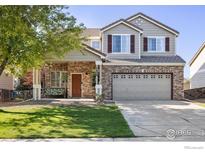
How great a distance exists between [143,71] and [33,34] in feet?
34.4

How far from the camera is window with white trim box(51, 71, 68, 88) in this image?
92.8 feet

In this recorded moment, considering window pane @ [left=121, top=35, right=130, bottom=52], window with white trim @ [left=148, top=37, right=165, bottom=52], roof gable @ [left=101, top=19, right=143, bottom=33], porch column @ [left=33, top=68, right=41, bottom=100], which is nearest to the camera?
porch column @ [left=33, top=68, right=41, bottom=100]

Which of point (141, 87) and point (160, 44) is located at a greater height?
point (160, 44)

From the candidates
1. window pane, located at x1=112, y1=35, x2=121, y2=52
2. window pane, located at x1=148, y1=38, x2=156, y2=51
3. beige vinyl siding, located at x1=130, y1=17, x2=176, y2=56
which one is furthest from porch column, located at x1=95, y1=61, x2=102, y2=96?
window pane, located at x1=148, y1=38, x2=156, y2=51

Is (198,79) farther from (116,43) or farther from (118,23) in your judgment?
(118,23)

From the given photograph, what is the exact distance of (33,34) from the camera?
17094 millimetres

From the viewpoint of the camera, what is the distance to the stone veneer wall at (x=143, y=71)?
25891 millimetres

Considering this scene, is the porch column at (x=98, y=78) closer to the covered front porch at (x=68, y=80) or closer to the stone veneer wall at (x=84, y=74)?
the covered front porch at (x=68, y=80)

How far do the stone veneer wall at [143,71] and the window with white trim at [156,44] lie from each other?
2.19 metres

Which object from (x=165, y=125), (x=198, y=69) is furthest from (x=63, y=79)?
(x=165, y=125)

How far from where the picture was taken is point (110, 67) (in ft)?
85.2

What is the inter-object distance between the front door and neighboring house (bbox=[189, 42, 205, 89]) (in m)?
9.57

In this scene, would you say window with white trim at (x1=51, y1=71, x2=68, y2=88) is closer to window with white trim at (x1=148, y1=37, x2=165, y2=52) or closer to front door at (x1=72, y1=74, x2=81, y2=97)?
front door at (x1=72, y1=74, x2=81, y2=97)
